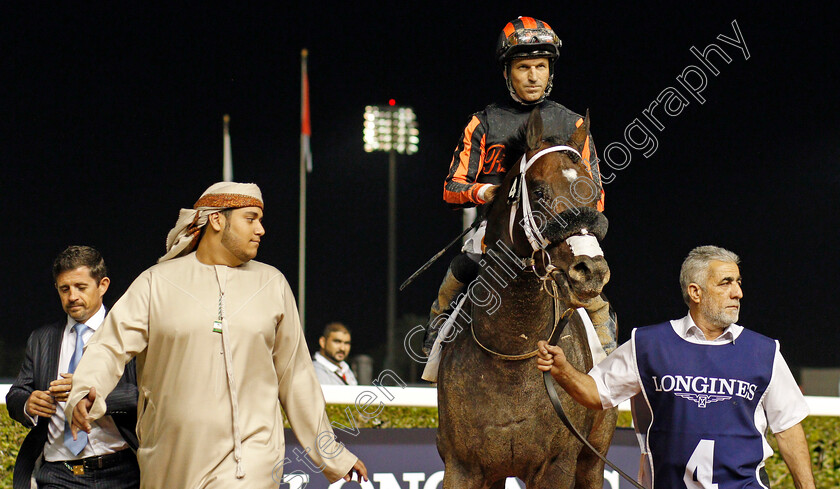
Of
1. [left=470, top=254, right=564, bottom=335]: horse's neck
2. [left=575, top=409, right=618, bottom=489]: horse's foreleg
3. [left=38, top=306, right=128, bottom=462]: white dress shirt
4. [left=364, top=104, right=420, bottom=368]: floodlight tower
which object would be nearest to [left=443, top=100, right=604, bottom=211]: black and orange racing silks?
[left=470, top=254, right=564, bottom=335]: horse's neck

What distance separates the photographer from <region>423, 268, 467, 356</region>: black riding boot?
4.48 meters

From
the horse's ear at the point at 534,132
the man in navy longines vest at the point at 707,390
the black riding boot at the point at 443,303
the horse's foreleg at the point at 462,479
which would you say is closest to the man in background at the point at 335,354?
the black riding boot at the point at 443,303

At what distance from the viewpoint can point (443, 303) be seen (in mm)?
4574

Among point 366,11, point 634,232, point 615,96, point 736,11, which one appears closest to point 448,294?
point 736,11

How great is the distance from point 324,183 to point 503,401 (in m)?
23.8

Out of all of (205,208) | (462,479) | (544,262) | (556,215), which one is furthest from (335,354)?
(556,215)

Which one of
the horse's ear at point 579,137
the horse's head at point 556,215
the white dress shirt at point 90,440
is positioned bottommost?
the white dress shirt at point 90,440

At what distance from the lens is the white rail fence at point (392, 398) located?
647 cm

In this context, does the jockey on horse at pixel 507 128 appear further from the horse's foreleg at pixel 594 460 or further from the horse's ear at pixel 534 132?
the horse's ear at pixel 534 132

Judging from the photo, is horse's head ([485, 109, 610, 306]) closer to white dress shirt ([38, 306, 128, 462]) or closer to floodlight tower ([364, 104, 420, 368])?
white dress shirt ([38, 306, 128, 462])

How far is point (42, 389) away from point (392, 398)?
287 cm

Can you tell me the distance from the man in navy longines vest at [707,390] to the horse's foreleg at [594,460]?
99 centimetres

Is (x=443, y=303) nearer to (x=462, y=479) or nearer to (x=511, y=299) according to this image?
(x=511, y=299)

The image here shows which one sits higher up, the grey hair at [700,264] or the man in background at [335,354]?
the grey hair at [700,264]
